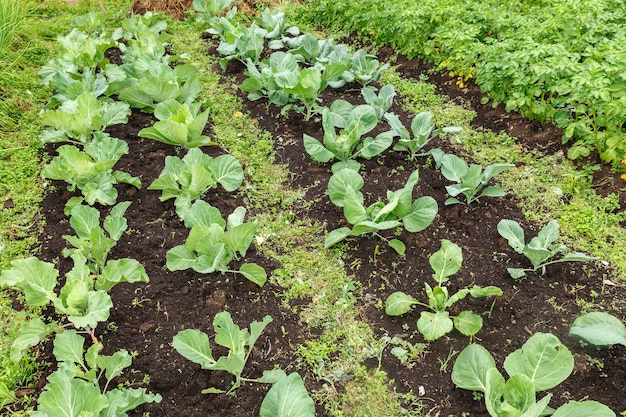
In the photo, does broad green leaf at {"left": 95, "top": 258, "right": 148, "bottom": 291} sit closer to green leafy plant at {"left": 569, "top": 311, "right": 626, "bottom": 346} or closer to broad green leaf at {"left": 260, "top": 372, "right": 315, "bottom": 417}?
broad green leaf at {"left": 260, "top": 372, "right": 315, "bottom": 417}

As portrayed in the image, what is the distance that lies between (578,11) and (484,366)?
3.25m

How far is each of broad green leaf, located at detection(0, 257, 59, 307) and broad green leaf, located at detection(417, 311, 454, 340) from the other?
1.98 meters

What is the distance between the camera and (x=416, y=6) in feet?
17.1

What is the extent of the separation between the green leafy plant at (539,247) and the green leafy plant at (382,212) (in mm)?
494

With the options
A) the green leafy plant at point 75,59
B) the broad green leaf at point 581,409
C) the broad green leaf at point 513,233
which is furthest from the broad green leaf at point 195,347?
the green leafy plant at point 75,59

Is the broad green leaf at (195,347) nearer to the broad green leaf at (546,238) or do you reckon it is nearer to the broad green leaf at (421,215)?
the broad green leaf at (421,215)

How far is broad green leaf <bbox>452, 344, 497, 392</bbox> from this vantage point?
2479 millimetres

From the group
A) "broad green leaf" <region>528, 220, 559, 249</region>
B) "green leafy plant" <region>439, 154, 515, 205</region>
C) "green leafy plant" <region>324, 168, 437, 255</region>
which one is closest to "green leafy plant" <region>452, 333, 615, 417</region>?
"broad green leaf" <region>528, 220, 559, 249</region>

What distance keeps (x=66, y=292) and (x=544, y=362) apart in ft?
7.91

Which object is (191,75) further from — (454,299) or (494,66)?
(454,299)

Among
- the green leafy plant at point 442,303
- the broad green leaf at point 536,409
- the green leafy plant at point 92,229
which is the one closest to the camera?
the broad green leaf at point 536,409

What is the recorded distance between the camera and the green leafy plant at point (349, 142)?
12.7ft

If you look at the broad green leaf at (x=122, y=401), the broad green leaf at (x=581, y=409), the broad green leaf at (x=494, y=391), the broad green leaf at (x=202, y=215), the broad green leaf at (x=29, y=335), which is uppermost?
the broad green leaf at (x=581, y=409)

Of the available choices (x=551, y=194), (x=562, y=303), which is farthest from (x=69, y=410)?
(x=551, y=194)
